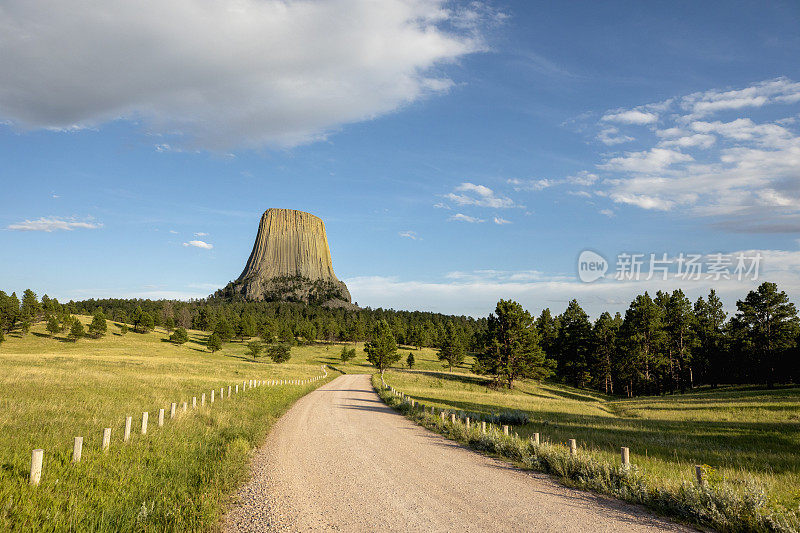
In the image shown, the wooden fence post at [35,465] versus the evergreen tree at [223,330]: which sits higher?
the wooden fence post at [35,465]

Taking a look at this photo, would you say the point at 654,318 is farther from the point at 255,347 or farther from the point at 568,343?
the point at 255,347

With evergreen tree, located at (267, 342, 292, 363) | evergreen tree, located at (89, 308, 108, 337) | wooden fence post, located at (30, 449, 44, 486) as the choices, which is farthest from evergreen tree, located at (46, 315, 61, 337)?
wooden fence post, located at (30, 449, 44, 486)

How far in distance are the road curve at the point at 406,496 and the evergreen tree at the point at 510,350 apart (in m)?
41.2

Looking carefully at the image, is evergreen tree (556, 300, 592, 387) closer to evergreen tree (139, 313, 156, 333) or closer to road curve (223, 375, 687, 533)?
road curve (223, 375, 687, 533)

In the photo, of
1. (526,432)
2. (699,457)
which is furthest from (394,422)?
(699,457)

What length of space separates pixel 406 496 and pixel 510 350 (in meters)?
48.0

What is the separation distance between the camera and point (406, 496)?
Answer: 26.3ft

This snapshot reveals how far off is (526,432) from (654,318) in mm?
51470

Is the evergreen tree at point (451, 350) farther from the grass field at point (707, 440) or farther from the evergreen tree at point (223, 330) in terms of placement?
the evergreen tree at point (223, 330)

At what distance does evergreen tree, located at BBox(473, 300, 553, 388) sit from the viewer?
52688mm

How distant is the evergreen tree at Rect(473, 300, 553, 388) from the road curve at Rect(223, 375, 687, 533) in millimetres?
41180

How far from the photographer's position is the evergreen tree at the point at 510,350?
173 ft

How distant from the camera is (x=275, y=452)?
12062 mm

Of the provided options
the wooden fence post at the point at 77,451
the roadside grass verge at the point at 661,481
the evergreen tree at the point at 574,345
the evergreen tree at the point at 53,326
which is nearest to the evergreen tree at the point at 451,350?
the evergreen tree at the point at 574,345
